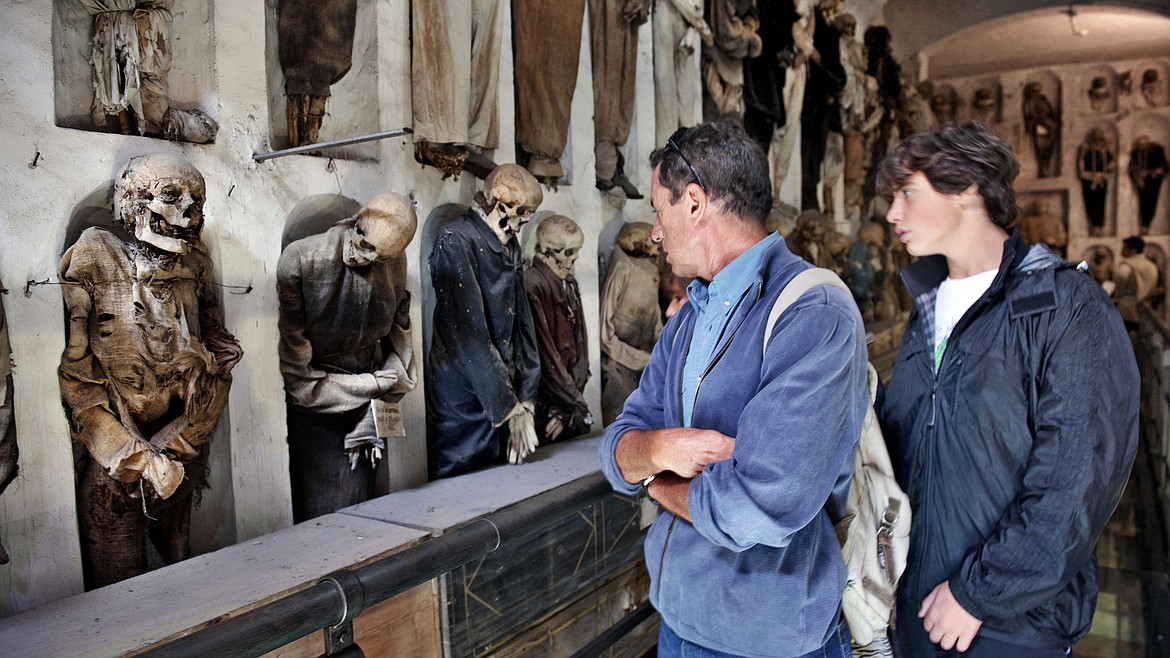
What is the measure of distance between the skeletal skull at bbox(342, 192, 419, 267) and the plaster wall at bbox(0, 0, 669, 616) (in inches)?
10.0

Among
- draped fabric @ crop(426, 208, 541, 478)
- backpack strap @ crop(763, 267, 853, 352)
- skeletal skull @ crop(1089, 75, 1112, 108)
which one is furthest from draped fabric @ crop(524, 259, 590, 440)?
skeletal skull @ crop(1089, 75, 1112, 108)

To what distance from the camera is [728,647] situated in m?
1.42

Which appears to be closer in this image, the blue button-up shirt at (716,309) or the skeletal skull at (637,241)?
the blue button-up shirt at (716,309)

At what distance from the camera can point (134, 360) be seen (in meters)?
2.08

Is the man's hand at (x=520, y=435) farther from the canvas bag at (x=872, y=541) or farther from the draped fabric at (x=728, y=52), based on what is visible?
the draped fabric at (x=728, y=52)

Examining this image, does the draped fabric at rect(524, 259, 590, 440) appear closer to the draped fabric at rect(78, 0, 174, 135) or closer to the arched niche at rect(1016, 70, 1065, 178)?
the draped fabric at rect(78, 0, 174, 135)

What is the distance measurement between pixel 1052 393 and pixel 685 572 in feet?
2.62

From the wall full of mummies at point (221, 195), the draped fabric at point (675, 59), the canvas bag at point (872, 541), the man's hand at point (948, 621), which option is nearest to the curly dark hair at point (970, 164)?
the canvas bag at point (872, 541)

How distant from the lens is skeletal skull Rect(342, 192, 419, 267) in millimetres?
2510

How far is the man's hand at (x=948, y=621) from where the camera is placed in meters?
1.66

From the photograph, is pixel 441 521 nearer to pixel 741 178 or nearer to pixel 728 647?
pixel 728 647

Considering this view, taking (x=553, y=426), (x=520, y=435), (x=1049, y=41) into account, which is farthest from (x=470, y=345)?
(x=1049, y=41)

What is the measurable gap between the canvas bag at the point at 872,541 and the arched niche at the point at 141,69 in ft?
6.38

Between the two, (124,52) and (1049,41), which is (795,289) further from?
(1049,41)
